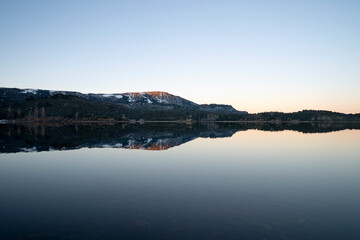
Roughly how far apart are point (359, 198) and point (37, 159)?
32734 mm

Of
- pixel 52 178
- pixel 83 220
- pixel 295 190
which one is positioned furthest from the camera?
pixel 52 178

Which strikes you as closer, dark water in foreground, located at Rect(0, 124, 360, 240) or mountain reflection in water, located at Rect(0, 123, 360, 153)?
dark water in foreground, located at Rect(0, 124, 360, 240)

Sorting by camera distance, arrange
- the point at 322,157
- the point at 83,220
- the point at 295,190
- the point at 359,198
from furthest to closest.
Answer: the point at 322,157 → the point at 295,190 → the point at 359,198 → the point at 83,220

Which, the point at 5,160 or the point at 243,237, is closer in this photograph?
the point at 243,237

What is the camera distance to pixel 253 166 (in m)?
28.0

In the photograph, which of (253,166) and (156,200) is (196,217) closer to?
(156,200)

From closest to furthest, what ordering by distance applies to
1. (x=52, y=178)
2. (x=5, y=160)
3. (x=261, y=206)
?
1. (x=261, y=206)
2. (x=52, y=178)
3. (x=5, y=160)

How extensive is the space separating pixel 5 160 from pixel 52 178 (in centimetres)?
1333

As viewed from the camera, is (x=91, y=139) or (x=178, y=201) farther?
(x=91, y=139)

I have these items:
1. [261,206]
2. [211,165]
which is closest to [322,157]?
[211,165]

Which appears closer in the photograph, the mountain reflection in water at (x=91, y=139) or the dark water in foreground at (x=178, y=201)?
the dark water in foreground at (x=178, y=201)

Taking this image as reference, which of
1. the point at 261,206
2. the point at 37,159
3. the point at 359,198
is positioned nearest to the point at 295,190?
the point at 359,198

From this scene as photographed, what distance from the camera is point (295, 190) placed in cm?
1839

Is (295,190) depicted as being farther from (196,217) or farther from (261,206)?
(196,217)
